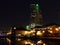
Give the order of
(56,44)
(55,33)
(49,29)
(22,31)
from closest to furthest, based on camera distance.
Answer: (56,44), (55,33), (49,29), (22,31)

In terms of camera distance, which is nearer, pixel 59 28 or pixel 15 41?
pixel 15 41

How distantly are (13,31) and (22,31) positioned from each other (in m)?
6.89

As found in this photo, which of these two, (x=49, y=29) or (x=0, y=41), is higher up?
(x=49, y=29)

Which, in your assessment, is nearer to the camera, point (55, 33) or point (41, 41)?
point (41, 41)

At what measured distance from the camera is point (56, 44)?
41656 mm

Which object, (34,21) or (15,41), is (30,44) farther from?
(34,21)

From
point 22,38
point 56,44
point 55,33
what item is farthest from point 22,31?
point 56,44

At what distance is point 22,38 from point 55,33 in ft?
24.8

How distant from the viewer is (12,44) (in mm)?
48531

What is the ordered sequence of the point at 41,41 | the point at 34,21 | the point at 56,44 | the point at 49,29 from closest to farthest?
the point at 56,44
the point at 41,41
the point at 49,29
the point at 34,21

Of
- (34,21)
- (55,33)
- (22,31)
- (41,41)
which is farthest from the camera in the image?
(34,21)

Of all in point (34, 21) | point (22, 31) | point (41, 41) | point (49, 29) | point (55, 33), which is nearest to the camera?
point (41, 41)

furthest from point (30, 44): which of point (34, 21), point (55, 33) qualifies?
point (34, 21)

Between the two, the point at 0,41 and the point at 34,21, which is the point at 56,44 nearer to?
the point at 0,41
